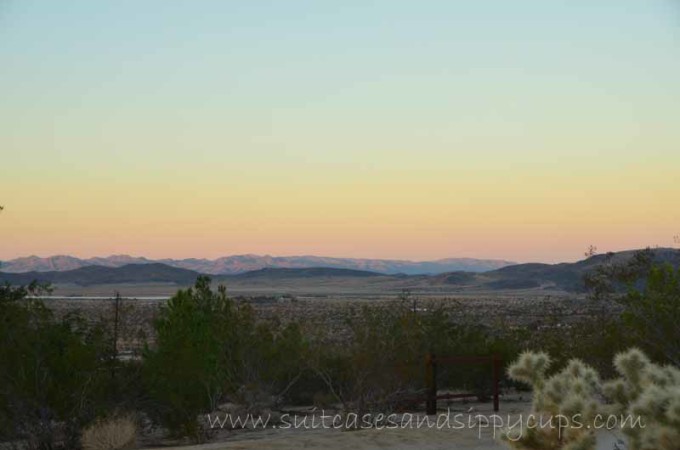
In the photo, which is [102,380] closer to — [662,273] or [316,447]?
[316,447]

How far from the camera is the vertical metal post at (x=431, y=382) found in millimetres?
19609

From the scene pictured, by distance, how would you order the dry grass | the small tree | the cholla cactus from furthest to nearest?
the small tree < the dry grass < the cholla cactus

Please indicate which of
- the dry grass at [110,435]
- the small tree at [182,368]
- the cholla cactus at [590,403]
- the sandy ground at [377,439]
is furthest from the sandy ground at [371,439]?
the cholla cactus at [590,403]

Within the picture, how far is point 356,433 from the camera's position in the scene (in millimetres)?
16734

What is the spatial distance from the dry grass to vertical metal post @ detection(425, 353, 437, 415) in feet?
20.7

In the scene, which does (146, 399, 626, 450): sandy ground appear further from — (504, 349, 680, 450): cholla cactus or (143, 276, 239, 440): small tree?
(504, 349, 680, 450): cholla cactus

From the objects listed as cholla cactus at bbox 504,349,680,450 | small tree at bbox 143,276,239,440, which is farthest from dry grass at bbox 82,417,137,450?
cholla cactus at bbox 504,349,680,450

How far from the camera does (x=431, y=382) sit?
1995cm

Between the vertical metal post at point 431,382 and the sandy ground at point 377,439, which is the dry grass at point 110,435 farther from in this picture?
the vertical metal post at point 431,382

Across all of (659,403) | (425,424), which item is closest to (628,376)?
(659,403)

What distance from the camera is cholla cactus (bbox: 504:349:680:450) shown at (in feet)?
29.9

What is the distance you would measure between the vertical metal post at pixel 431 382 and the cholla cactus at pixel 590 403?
799 cm

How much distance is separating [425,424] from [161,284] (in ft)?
586

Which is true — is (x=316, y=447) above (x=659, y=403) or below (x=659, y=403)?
below
